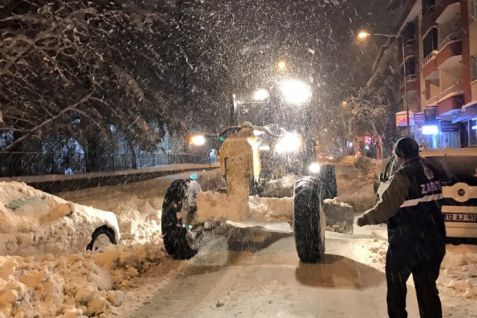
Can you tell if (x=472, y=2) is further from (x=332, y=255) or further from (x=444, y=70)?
(x=332, y=255)

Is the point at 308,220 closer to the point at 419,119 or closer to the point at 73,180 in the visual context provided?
the point at 73,180

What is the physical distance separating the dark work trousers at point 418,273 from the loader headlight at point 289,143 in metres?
4.66

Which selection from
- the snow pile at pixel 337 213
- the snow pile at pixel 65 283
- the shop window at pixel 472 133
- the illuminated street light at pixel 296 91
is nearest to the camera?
the snow pile at pixel 65 283

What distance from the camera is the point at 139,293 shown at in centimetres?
610

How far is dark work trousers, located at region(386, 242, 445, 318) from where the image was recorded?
4.16 metres

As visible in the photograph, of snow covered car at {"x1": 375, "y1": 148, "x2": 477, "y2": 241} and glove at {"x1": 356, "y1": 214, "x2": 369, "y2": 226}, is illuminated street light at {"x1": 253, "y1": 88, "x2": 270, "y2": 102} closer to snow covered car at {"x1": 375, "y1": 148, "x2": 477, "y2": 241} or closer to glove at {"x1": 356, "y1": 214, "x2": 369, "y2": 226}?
snow covered car at {"x1": 375, "y1": 148, "x2": 477, "y2": 241}

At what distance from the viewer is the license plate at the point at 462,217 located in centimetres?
781

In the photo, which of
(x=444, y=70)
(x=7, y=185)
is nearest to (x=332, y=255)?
(x=7, y=185)

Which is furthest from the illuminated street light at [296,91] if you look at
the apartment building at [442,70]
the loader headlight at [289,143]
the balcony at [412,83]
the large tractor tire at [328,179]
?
the balcony at [412,83]

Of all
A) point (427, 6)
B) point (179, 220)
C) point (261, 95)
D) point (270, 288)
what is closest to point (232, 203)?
point (179, 220)

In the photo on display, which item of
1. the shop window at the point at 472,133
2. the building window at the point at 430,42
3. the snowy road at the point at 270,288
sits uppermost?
the building window at the point at 430,42

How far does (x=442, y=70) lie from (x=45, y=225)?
106 ft

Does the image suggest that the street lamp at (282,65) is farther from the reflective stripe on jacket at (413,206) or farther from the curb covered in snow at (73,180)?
the curb covered in snow at (73,180)

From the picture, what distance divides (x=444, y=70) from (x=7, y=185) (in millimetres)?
32024
